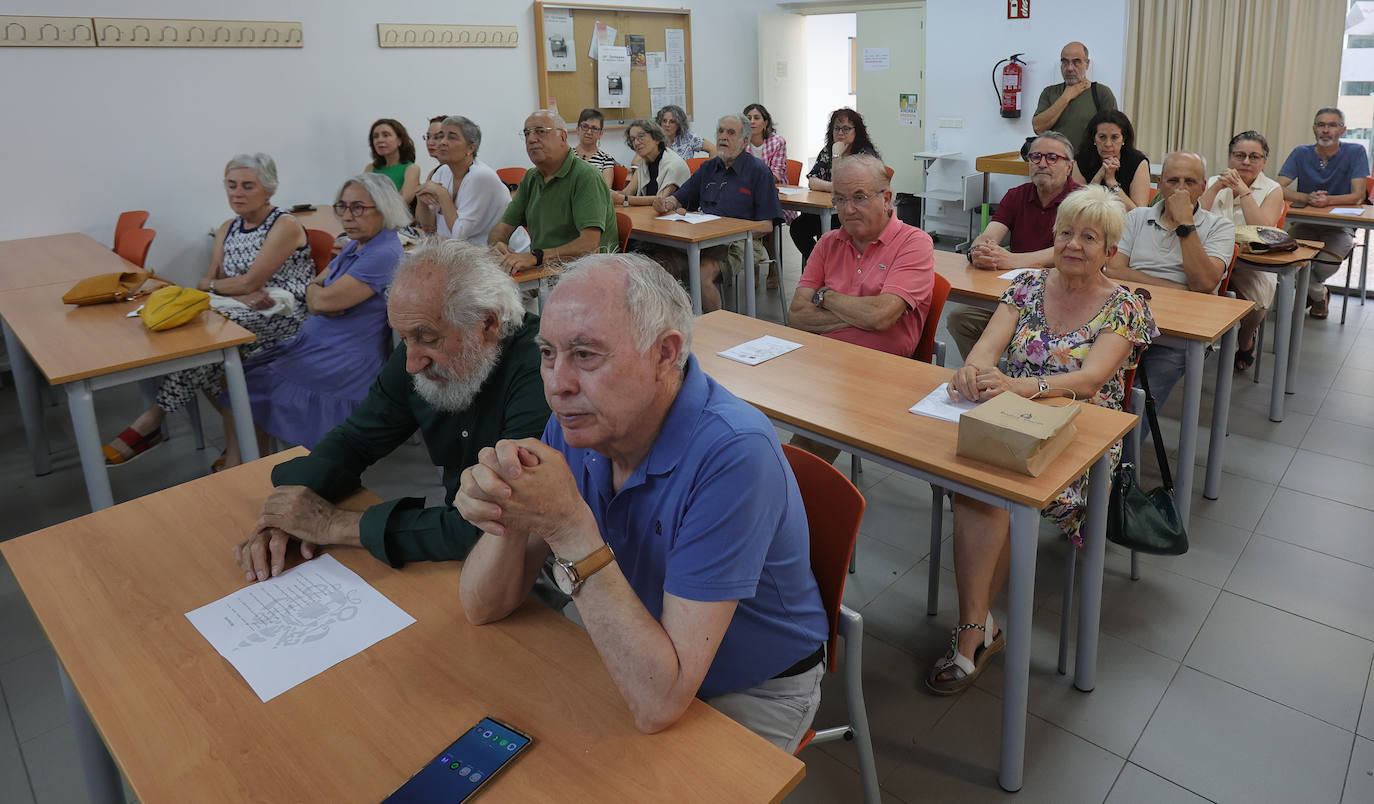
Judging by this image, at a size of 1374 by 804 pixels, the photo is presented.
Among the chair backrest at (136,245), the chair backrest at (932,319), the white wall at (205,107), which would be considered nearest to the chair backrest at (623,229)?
the chair backrest at (932,319)

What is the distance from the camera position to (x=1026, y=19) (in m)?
7.07

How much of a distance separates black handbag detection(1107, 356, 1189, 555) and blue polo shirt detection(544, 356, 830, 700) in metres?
1.14

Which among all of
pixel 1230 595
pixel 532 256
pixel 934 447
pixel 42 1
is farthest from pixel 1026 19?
pixel 42 1

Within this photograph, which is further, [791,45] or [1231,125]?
[791,45]

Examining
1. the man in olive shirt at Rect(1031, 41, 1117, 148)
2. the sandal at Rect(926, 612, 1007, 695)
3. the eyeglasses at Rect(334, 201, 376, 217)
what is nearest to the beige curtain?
the man in olive shirt at Rect(1031, 41, 1117, 148)

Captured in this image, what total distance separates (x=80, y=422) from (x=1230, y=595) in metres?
3.64

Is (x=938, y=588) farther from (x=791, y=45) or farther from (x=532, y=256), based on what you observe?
(x=791, y=45)

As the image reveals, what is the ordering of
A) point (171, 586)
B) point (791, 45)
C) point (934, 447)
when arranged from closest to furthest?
point (171, 586) → point (934, 447) → point (791, 45)

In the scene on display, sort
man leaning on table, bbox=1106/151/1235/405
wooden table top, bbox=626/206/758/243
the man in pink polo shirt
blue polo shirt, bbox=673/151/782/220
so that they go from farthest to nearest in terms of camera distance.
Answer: blue polo shirt, bbox=673/151/782/220
wooden table top, bbox=626/206/758/243
man leaning on table, bbox=1106/151/1235/405
the man in pink polo shirt

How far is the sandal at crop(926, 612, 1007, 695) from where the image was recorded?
7.57 feet

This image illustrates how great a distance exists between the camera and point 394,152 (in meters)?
6.16

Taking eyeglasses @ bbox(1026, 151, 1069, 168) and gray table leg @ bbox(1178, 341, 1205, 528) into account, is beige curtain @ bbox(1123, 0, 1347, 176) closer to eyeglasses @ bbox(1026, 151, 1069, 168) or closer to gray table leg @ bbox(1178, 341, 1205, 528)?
eyeglasses @ bbox(1026, 151, 1069, 168)

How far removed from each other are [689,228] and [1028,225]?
1834mm

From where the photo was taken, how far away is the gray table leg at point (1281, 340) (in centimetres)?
380
